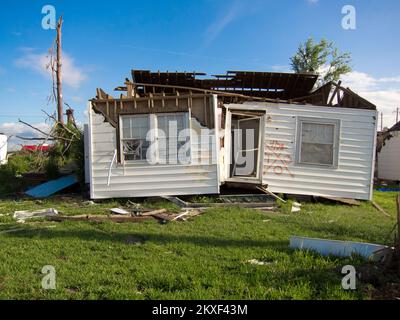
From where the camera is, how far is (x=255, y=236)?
628cm

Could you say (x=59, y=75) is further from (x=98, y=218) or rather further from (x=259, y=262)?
(x=259, y=262)

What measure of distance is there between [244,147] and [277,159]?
1450 millimetres

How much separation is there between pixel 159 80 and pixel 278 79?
403 centimetres

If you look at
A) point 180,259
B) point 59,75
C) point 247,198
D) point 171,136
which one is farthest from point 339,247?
point 59,75

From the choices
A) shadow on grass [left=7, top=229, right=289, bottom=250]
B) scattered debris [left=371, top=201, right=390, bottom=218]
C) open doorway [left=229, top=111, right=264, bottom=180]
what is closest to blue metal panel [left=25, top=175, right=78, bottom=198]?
shadow on grass [left=7, top=229, right=289, bottom=250]

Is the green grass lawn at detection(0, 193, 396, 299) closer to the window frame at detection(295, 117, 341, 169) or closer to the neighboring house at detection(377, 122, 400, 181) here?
the window frame at detection(295, 117, 341, 169)

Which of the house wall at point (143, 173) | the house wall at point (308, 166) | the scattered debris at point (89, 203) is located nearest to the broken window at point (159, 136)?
the house wall at point (143, 173)

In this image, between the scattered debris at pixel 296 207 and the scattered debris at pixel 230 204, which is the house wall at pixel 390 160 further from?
the scattered debris at pixel 230 204

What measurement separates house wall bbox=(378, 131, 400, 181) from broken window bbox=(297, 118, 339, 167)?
11772 mm

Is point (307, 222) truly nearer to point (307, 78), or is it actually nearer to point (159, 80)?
point (307, 78)

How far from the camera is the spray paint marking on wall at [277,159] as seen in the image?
1096 cm

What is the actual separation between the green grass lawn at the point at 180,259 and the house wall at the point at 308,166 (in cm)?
279

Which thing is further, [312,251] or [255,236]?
[255,236]
